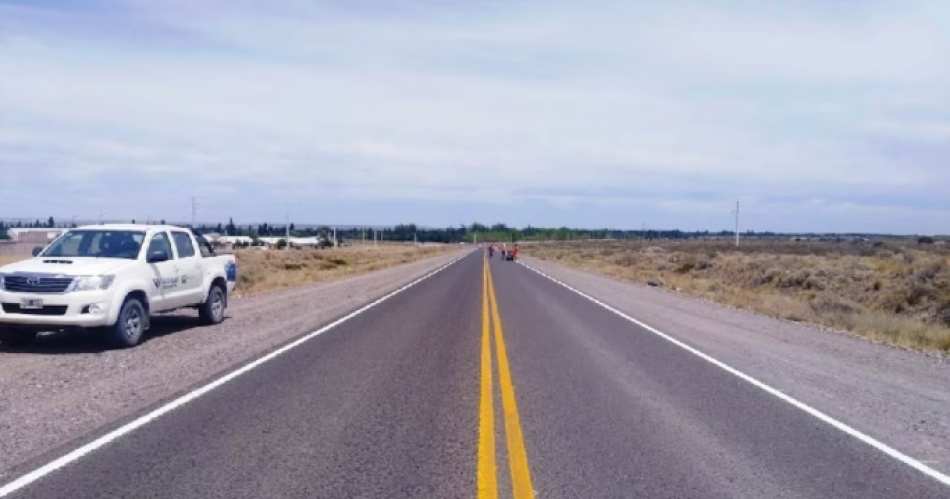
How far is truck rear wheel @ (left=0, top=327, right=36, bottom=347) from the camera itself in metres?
14.6

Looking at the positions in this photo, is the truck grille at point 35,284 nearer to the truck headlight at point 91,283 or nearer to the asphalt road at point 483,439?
the truck headlight at point 91,283

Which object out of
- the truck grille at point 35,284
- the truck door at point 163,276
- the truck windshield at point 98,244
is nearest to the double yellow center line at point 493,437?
the truck door at point 163,276

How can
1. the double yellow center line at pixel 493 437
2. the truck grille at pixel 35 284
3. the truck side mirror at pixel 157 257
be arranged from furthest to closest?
the truck side mirror at pixel 157 257
the truck grille at pixel 35 284
the double yellow center line at pixel 493 437

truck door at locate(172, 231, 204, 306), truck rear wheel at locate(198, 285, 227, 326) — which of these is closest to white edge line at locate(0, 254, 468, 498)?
truck door at locate(172, 231, 204, 306)

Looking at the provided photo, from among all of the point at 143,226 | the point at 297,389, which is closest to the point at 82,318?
the point at 143,226

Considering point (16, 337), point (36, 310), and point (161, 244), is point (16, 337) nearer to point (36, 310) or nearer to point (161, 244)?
point (36, 310)

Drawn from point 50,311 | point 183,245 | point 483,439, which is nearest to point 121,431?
point 483,439

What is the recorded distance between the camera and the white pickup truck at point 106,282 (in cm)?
1401

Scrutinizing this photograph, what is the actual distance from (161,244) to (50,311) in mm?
3029

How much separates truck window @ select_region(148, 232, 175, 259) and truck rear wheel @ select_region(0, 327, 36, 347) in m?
2.45

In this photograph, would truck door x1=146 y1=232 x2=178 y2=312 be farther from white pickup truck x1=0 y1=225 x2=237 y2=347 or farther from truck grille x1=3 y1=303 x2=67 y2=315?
truck grille x1=3 y1=303 x2=67 y2=315

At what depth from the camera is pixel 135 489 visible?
668 centimetres

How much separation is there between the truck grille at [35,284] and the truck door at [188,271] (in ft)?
9.76

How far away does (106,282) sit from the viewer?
14.4 metres
